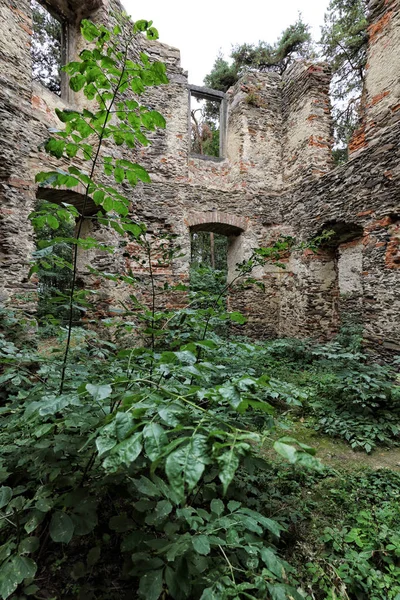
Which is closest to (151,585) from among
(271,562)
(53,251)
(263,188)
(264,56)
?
(271,562)

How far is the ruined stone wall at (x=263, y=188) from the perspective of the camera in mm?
3842

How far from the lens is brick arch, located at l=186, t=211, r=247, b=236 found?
654 cm

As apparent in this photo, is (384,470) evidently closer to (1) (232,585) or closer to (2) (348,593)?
(2) (348,593)

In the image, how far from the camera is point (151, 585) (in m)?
0.99

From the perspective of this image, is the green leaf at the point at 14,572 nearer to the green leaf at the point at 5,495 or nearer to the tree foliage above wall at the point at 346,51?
the green leaf at the point at 5,495

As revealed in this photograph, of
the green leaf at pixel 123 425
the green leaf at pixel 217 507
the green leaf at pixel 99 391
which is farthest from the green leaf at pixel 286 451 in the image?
the green leaf at pixel 217 507

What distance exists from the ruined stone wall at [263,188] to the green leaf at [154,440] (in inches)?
132

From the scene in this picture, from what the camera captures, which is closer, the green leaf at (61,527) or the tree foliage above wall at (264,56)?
the green leaf at (61,527)

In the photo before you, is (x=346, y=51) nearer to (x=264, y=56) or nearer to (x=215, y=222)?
(x=264, y=56)

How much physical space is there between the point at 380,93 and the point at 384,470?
5538 millimetres

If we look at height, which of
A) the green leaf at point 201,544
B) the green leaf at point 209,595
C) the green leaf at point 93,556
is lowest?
the green leaf at point 93,556

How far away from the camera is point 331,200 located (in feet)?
18.5

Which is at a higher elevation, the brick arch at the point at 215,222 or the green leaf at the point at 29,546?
the brick arch at the point at 215,222

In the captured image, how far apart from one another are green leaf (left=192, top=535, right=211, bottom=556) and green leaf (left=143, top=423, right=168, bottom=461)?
21.4 inches
